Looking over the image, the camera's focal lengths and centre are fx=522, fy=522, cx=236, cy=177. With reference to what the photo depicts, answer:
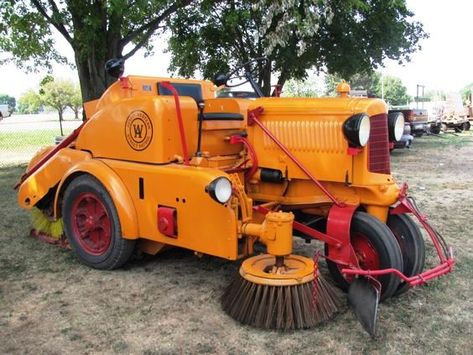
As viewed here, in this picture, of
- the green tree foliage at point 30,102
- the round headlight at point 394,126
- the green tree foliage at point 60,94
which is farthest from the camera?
the green tree foliage at point 30,102

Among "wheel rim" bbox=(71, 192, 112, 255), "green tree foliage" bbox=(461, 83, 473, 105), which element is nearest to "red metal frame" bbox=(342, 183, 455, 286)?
"wheel rim" bbox=(71, 192, 112, 255)

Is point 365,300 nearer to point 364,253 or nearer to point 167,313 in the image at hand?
point 364,253

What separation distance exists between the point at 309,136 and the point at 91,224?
207 centimetres

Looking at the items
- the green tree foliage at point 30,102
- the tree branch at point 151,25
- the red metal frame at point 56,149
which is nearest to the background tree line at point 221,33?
the tree branch at point 151,25

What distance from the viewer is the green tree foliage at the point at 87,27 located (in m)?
10.1

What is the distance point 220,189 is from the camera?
357 centimetres

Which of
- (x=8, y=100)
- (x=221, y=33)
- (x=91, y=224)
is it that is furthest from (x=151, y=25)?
(x=8, y=100)

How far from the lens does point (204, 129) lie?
4.36 m

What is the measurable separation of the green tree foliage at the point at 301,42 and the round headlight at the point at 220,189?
12.1 metres

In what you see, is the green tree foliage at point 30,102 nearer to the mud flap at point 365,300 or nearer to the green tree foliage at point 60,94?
the green tree foliage at point 60,94

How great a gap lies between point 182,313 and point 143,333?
38 cm

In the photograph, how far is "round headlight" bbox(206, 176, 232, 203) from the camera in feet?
11.6

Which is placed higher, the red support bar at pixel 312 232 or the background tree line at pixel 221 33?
the background tree line at pixel 221 33

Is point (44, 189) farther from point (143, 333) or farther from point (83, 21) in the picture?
point (83, 21)
